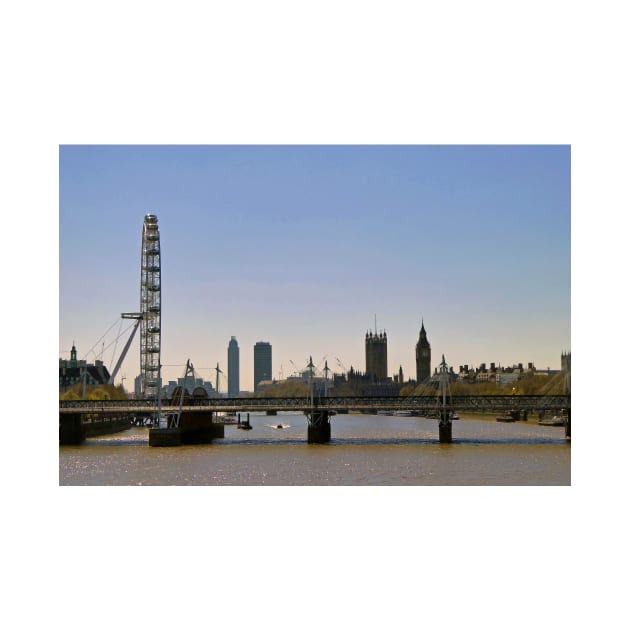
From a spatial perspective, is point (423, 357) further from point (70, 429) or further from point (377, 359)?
point (70, 429)

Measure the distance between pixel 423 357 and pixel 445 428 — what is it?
12178 cm

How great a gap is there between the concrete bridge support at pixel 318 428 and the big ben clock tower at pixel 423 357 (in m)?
117

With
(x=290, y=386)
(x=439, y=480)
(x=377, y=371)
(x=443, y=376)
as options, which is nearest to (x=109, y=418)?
(x=443, y=376)

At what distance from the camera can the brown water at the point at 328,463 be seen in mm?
27234

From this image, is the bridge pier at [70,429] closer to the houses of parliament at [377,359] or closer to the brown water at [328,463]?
the brown water at [328,463]

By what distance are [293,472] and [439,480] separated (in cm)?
545

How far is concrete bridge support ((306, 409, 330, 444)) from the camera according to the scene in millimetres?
43812

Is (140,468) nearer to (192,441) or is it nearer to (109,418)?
(192,441)

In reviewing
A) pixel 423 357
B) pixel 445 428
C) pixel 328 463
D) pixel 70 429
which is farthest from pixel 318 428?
pixel 423 357

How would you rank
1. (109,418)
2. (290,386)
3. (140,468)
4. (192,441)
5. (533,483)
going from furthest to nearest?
(290,386) → (109,418) → (192,441) → (140,468) → (533,483)

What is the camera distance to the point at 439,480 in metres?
26.5

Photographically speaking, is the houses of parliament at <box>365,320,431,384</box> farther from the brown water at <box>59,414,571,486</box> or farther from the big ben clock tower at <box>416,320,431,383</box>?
the brown water at <box>59,414,571,486</box>

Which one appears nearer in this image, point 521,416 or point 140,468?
point 140,468

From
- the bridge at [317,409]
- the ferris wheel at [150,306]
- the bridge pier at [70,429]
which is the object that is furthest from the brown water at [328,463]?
the ferris wheel at [150,306]
